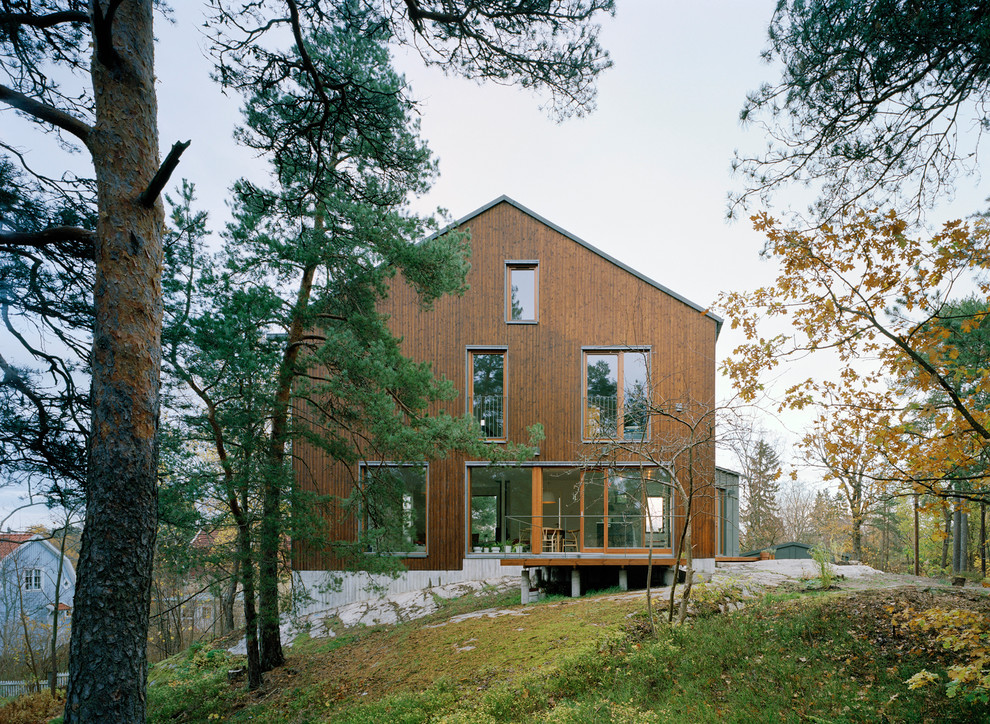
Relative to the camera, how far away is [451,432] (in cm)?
854

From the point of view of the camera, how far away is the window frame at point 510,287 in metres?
13.4

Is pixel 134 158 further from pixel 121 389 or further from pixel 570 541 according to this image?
pixel 570 541

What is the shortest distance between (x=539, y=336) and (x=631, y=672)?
8352mm

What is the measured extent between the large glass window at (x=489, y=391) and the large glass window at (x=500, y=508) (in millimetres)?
950

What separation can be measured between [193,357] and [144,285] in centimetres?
371

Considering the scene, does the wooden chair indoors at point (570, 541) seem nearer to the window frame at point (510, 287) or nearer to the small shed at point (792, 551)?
the window frame at point (510, 287)

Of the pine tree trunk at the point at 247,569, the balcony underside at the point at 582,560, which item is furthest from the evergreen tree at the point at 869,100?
the balcony underside at the point at 582,560

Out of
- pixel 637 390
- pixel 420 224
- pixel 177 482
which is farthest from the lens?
pixel 637 390

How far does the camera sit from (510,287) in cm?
1361

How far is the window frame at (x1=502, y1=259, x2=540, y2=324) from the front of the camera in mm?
13398

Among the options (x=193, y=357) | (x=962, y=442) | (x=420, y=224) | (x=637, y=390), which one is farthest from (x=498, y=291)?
(x=962, y=442)

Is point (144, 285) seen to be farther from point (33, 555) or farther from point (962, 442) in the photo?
point (33, 555)

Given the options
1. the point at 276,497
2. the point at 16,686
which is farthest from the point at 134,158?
the point at 16,686

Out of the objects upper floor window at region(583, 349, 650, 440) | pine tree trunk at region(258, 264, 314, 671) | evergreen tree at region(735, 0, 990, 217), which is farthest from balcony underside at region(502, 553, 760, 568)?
evergreen tree at region(735, 0, 990, 217)
